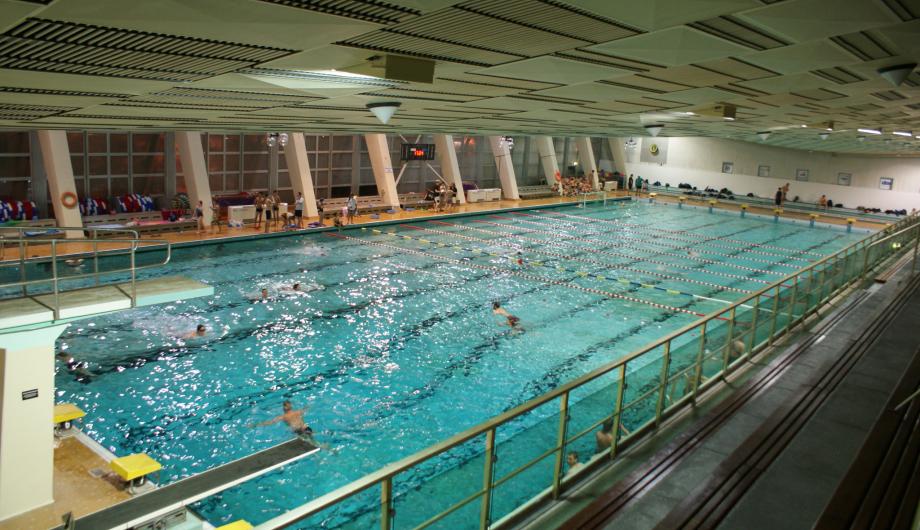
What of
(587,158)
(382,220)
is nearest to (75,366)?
(382,220)

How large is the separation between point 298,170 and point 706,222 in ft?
51.3

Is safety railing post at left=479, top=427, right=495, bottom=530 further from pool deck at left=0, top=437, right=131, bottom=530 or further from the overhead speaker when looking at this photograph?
the overhead speaker

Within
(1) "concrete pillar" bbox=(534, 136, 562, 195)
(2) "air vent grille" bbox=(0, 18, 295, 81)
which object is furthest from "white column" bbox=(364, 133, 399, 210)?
(2) "air vent grille" bbox=(0, 18, 295, 81)

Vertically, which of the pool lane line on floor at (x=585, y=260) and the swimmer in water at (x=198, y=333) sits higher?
the pool lane line on floor at (x=585, y=260)

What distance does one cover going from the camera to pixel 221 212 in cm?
1841

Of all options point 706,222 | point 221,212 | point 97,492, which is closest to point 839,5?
point 97,492

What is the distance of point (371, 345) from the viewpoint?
376 inches

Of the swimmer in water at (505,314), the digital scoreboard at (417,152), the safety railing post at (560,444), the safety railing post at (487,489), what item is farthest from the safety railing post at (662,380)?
the digital scoreboard at (417,152)

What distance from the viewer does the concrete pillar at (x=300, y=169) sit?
1925 cm

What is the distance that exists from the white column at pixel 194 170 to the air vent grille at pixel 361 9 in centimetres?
1562

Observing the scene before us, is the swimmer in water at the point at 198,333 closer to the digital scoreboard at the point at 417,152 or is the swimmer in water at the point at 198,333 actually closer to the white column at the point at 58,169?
the white column at the point at 58,169

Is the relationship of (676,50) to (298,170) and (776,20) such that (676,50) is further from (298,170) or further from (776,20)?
(298,170)

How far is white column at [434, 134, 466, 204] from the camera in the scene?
24.8 metres

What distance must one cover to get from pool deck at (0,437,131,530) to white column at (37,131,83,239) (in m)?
9.99
